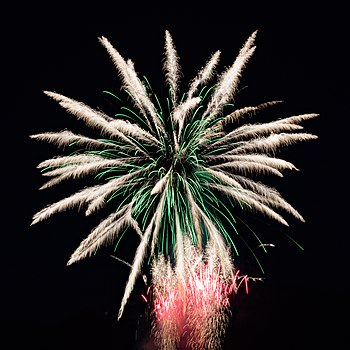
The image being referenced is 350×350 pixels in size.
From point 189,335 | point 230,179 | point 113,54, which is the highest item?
point 113,54

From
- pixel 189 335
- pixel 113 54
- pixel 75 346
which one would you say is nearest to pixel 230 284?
pixel 189 335

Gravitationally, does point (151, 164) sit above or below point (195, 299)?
above

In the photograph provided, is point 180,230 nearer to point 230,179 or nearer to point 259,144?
point 230,179

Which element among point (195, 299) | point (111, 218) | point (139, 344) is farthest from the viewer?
point (139, 344)

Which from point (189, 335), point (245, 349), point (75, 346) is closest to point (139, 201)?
point (189, 335)

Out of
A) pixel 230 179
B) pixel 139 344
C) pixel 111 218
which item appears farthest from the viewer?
pixel 139 344

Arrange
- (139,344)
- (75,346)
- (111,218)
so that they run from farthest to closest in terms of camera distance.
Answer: (75,346) → (139,344) → (111,218)

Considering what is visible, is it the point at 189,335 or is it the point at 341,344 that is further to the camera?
the point at 341,344

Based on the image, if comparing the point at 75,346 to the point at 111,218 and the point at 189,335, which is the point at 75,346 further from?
the point at 111,218

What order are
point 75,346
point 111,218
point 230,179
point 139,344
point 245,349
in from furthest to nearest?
1. point 75,346
2. point 139,344
3. point 245,349
4. point 111,218
5. point 230,179
